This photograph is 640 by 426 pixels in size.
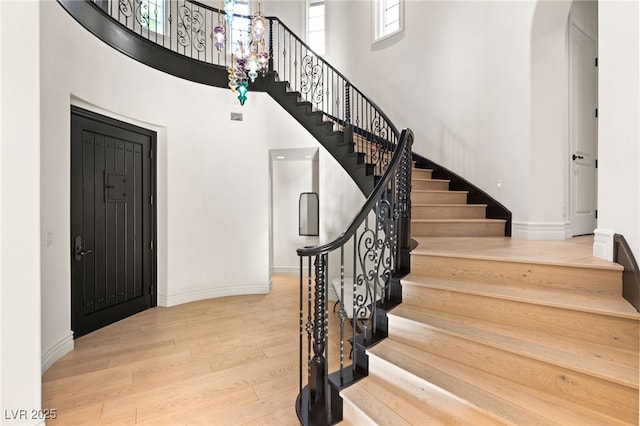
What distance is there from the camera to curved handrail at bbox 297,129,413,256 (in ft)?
6.32

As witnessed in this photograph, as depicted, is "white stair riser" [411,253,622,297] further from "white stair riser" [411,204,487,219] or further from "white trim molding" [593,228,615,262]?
"white stair riser" [411,204,487,219]

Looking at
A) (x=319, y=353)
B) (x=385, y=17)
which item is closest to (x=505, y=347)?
(x=319, y=353)

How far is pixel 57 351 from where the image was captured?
2.93 meters

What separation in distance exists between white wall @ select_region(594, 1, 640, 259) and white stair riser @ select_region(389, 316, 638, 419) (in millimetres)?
819

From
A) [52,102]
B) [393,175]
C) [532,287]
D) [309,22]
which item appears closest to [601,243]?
[532,287]

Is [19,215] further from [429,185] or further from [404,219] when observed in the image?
[429,185]

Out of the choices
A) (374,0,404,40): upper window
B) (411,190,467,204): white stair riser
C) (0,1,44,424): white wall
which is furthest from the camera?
(374,0,404,40): upper window

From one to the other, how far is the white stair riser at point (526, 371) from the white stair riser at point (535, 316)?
0.27 meters

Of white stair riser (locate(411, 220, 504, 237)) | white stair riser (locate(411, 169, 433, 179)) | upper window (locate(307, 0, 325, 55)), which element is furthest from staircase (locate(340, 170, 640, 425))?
upper window (locate(307, 0, 325, 55))

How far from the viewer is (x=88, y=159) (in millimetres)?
3588

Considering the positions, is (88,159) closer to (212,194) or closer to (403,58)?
(212,194)

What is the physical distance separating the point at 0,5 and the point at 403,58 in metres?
4.99

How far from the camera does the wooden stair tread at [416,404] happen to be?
5.01 ft

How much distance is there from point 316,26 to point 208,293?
580 cm
